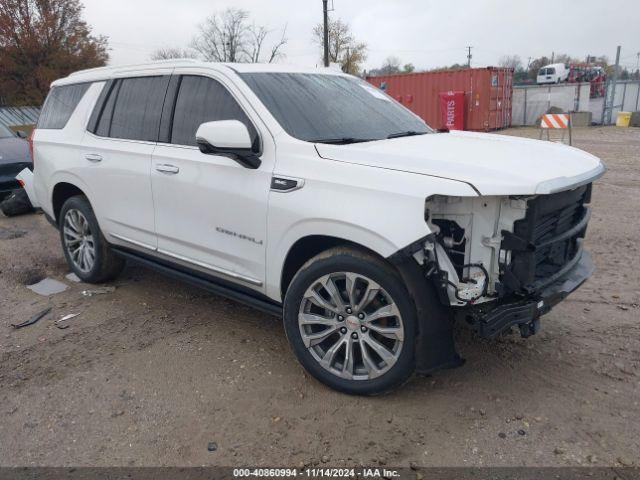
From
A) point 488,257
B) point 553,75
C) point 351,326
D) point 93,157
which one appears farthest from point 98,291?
point 553,75

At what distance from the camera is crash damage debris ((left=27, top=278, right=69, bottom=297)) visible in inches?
202

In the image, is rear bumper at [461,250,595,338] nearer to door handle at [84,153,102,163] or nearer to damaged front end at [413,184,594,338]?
damaged front end at [413,184,594,338]

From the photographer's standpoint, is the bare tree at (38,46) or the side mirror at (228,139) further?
the bare tree at (38,46)

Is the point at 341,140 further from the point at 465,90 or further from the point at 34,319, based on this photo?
the point at 465,90

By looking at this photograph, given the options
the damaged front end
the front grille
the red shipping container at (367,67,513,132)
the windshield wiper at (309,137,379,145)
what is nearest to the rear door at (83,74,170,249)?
the windshield wiper at (309,137,379,145)

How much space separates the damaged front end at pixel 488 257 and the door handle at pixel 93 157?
9.98ft

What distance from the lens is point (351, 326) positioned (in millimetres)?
3154

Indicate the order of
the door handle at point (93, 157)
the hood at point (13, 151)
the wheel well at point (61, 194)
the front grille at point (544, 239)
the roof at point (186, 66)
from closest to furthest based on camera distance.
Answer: the front grille at point (544, 239) → the roof at point (186, 66) → the door handle at point (93, 157) → the wheel well at point (61, 194) → the hood at point (13, 151)

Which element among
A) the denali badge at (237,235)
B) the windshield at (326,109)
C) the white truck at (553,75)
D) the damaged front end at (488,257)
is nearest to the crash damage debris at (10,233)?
the denali badge at (237,235)

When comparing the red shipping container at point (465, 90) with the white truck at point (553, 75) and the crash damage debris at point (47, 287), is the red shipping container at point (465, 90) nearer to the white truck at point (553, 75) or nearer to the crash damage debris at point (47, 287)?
the crash damage debris at point (47, 287)

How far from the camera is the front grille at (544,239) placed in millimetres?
2764

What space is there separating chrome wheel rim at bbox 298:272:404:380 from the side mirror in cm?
89

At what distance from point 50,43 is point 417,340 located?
1130 inches

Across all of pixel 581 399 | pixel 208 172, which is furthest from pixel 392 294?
pixel 208 172
